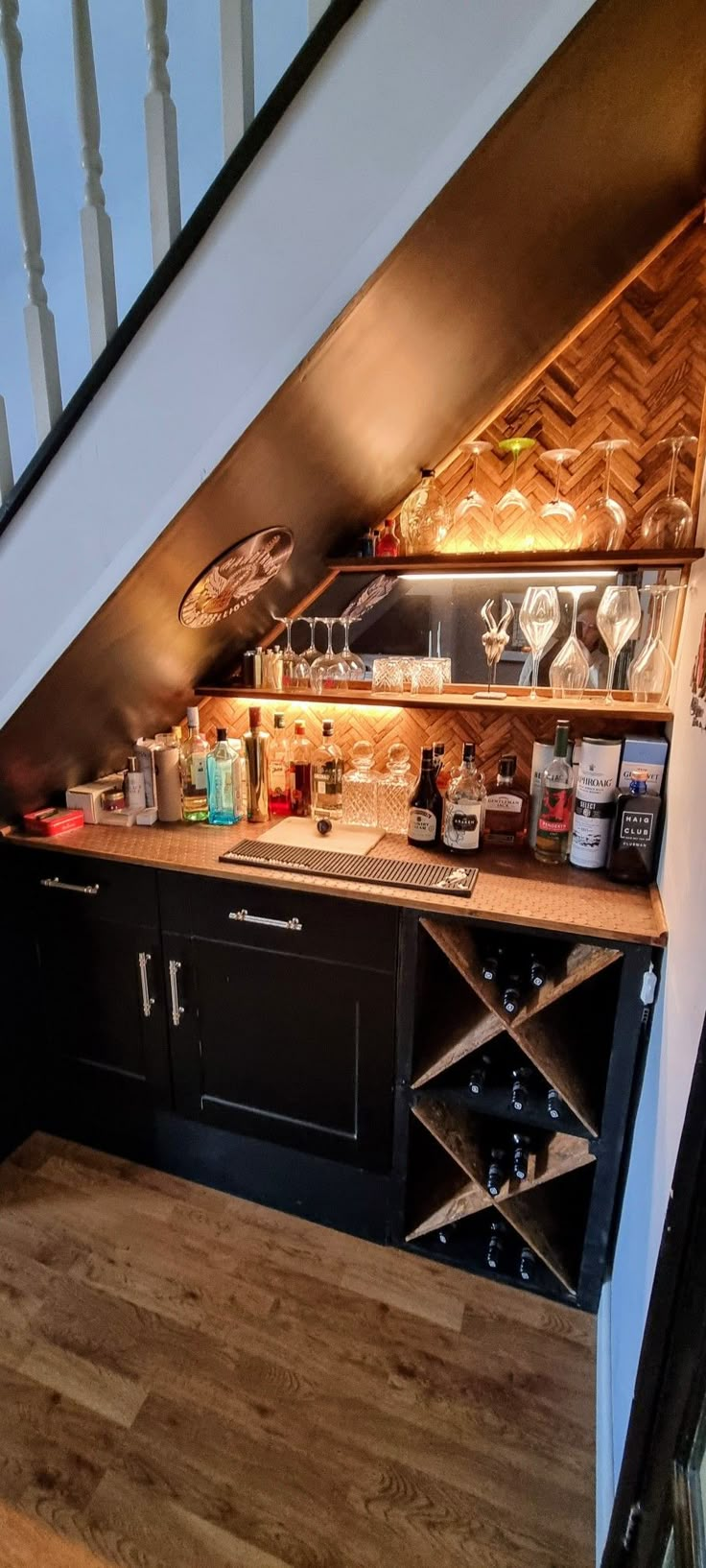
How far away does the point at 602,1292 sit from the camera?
4.80 feet

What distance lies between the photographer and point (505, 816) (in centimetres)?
169

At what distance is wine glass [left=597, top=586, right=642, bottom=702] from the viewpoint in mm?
1485

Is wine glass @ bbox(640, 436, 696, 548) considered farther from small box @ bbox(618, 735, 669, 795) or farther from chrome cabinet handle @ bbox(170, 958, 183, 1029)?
chrome cabinet handle @ bbox(170, 958, 183, 1029)

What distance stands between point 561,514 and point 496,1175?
1502 millimetres

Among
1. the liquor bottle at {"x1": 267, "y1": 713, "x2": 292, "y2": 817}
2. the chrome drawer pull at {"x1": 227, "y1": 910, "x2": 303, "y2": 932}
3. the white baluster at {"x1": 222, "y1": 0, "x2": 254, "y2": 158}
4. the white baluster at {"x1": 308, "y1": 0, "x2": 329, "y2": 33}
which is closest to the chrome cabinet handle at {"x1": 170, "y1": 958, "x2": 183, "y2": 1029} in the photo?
the chrome drawer pull at {"x1": 227, "y1": 910, "x2": 303, "y2": 932}

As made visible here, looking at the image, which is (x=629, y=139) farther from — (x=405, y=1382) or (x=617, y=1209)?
(x=405, y=1382)

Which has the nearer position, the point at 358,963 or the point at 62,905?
the point at 358,963

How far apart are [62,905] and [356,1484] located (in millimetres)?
1307

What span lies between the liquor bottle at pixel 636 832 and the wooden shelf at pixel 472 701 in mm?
142

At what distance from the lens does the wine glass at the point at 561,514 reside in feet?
5.11

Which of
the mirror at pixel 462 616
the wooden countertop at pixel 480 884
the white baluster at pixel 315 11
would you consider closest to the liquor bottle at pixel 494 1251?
the wooden countertop at pixel 480 884

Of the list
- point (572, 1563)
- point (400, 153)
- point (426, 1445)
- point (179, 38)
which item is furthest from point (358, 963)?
point (179, 38)

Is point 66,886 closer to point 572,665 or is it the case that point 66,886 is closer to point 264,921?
point 264,921

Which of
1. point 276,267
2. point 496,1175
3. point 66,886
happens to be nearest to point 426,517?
point 276,267
